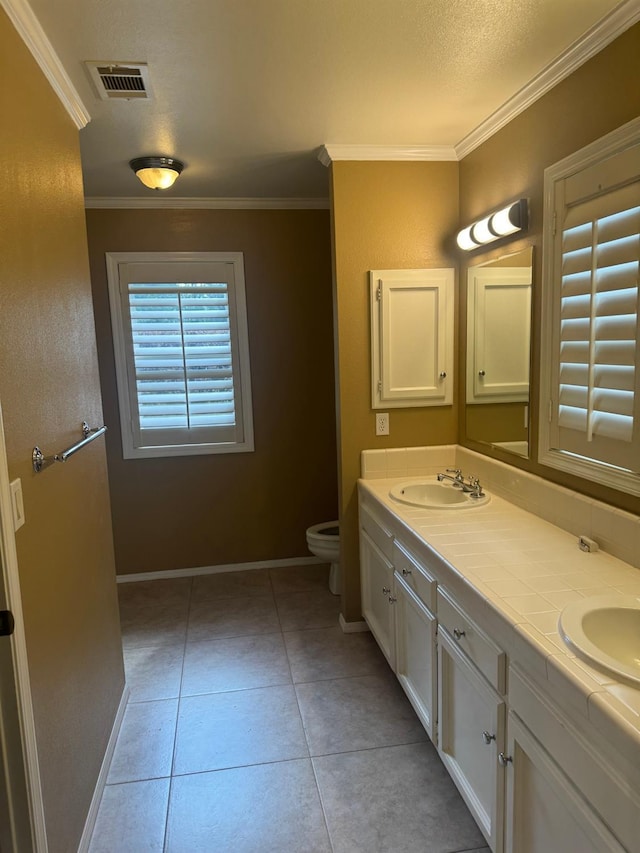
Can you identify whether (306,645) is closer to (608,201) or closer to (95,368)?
(95,368)

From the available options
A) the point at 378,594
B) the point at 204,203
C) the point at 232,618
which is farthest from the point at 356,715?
the point at 204,203

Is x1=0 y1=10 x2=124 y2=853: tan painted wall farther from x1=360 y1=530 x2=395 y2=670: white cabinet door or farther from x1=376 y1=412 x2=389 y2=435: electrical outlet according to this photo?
x1=376 y1=412 x2=389 y2=435: electrical outlet

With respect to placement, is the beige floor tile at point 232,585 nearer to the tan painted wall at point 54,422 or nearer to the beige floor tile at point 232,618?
the beige floor tile at point 232,618

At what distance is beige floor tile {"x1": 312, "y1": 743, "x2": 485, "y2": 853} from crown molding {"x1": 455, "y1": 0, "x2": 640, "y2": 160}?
8.14 feet

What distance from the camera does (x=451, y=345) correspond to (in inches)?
112

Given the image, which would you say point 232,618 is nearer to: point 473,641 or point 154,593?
point 154,593

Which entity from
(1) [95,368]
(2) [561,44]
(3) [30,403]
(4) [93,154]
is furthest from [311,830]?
(4) [93,154]

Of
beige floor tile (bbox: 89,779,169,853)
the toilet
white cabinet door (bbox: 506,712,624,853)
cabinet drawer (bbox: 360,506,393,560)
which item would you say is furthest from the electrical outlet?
beige floor tile (bbox: 89,779,169,853)

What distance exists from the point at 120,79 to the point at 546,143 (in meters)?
1.53

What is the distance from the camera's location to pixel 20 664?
1.27 metres

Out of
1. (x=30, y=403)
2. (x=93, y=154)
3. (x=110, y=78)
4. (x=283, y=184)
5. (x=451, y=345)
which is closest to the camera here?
(x=30, y=403)

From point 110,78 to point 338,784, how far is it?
259cm

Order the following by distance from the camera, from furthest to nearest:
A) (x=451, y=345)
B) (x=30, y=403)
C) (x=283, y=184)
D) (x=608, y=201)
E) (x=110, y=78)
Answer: (x=283, y=184) < (x=451, y=345) < (x=110, y=78) < (x=608, y=201) < (x=30, y=403)

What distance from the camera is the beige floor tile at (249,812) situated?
1.75 meters
